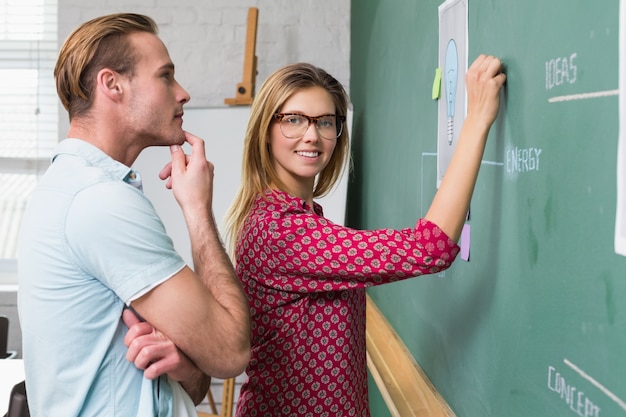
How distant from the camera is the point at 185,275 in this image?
113 centimetres

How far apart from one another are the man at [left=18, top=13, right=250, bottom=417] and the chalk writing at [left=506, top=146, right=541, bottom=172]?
514 millimetres

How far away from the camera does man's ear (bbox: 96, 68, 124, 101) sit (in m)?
1.24

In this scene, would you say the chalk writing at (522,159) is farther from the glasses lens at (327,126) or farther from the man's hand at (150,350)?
the man's hand at (150,350)

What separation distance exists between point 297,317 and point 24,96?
3.23m

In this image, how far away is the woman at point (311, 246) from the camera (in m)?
1.29

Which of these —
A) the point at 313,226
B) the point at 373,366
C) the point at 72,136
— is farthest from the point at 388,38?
the point at 72,136

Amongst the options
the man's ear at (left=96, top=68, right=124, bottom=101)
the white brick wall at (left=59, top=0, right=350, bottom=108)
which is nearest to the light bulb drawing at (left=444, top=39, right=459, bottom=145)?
the man's ear at (left=96, top=68, right=124, bottom=101)

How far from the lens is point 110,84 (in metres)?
1.25

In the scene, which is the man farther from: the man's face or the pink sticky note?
the pink sticky note

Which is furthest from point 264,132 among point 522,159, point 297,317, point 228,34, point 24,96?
point 24,96

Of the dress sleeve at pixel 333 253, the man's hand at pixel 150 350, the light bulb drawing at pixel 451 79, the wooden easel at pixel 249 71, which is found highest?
the wooden easel at pixel 249 71

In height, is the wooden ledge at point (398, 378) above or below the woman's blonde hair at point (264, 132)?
below

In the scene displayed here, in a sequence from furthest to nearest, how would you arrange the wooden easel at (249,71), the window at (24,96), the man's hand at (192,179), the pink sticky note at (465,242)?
1. the window at (24,96)
2. the wooden easel at (249,71)
3. the pink sticky note at (465,242)
4. the man's hand at (192,179)

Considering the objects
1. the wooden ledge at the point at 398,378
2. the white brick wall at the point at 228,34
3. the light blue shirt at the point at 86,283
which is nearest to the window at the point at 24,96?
the white brick wall at the point at 228,34
